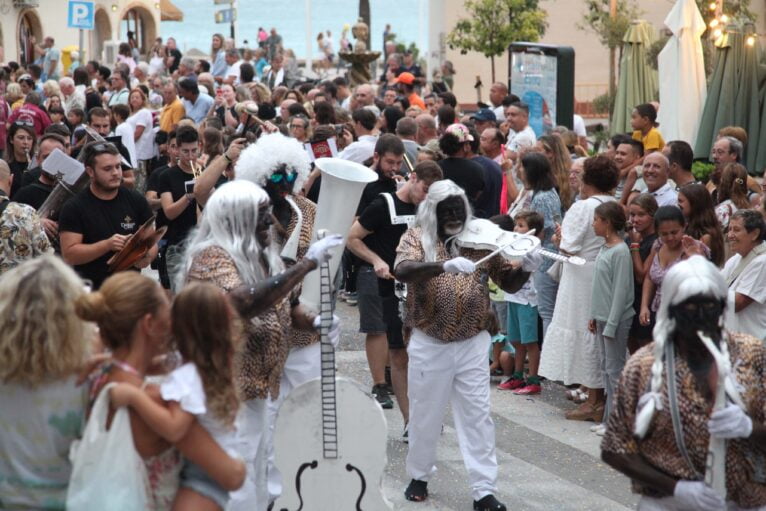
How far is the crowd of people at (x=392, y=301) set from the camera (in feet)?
12.0

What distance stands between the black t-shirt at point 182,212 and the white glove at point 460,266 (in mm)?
3439

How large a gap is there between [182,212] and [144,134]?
7.57m

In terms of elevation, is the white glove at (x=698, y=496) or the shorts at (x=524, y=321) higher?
the white glove at (x=698, y=496)

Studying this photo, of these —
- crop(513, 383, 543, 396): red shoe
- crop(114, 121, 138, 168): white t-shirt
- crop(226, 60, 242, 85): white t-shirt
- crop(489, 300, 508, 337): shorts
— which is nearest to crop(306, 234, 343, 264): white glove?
crop(513, 383, 543, 396): red shoe

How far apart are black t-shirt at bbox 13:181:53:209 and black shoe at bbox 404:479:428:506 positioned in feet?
12.0

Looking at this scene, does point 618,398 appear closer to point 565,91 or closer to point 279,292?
point 279,292

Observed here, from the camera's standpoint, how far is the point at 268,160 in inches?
254

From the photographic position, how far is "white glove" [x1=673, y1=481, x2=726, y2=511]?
3871mm

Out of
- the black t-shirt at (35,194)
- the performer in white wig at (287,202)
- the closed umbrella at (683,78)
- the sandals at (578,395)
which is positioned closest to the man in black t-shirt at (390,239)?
the performer in white wig at (287,202)

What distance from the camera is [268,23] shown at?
10800 centimetres

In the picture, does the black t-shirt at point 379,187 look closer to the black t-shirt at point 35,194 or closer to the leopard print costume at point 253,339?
the black t-shirt at point 35,194

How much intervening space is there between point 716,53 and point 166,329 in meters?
10.1

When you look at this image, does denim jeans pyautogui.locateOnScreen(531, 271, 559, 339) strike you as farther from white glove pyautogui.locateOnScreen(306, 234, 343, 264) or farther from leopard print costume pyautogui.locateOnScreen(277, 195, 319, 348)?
white glove pyautogui.locateOnScreen(306, 234, 343, 264)

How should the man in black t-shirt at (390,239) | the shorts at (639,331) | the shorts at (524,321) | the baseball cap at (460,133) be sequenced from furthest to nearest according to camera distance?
the shorts at (524,321) < the baseball cap at (460,133) < the shorts at (639,331) < the man in black t-shirt at (390,239)
